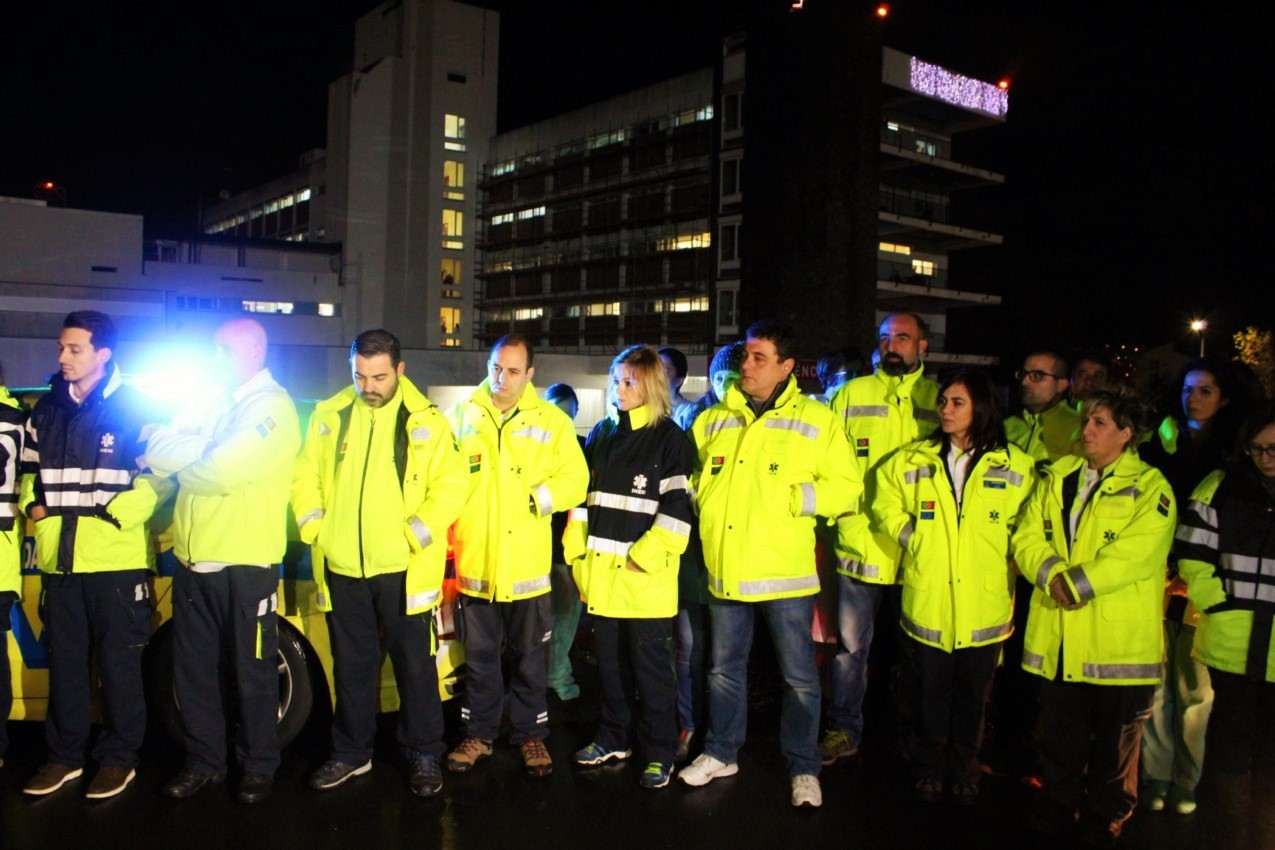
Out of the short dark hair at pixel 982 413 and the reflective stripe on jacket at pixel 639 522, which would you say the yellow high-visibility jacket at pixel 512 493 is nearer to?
the reflective stripe on jacket at pixel 639 522

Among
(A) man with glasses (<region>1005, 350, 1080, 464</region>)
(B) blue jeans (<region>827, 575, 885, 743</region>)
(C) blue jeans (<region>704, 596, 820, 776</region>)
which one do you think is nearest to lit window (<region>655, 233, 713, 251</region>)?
(A) man with glasses (<region>1005, 350, 1080, 464</region>)

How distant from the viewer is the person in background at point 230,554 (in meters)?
4.04

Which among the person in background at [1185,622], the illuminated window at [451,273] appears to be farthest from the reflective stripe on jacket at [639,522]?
the illuminated window at [451,273]

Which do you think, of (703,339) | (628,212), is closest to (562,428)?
(703,339)

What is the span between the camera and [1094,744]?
13.4 ft

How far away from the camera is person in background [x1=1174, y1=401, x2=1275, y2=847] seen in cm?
391

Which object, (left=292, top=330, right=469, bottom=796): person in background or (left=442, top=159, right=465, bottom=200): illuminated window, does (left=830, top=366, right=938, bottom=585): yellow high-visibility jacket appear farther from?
(left=442, top=159, right=465, bottom=200): illuminated window

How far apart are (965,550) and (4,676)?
4.57m

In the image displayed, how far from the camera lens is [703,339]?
5662 cm

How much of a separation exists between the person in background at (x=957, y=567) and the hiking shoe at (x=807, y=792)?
519 mm

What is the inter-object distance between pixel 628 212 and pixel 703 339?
1209 cm

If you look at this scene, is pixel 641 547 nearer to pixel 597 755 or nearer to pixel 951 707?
pixel 597 755

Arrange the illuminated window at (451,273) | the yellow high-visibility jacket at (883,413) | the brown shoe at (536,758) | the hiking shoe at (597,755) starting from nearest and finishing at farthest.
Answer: the brown shoe at (536,758) → the hiking shoe at (597,755) → the yellow high-visibility jacket at (883,413) → the illuminated window at (451,273)

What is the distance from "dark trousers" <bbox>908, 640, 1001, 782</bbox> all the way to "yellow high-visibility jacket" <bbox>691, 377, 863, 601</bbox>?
68cm
